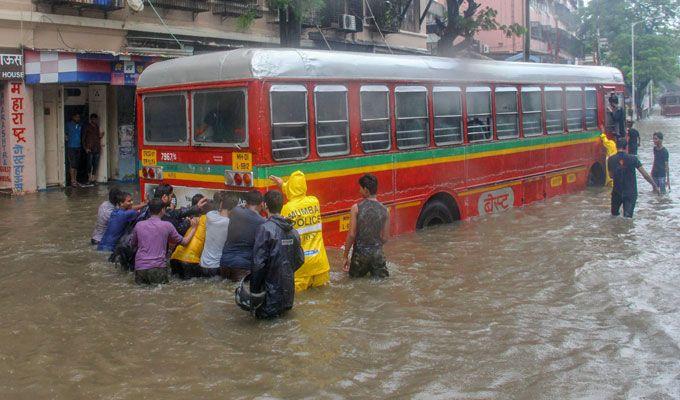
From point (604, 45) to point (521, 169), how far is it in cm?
5301

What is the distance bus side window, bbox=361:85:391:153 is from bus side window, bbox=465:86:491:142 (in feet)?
7.68

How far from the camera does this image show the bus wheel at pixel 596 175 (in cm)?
1773

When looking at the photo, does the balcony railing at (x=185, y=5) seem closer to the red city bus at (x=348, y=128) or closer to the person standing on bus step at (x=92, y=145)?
the person standing on bus step at (x=92, y=145)

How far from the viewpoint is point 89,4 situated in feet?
57.5

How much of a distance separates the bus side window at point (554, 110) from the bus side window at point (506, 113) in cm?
142

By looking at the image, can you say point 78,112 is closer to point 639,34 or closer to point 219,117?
point 219,117

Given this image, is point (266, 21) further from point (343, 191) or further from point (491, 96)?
point (343, 191)

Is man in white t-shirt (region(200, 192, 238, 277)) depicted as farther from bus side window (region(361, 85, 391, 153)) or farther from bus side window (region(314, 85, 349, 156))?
bus side window (region(361, 85, 391, 153))

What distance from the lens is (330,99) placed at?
10078 mm

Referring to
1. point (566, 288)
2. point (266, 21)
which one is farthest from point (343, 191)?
point (266, 21)

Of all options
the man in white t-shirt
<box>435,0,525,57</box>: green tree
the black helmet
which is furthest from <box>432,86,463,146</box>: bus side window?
<box>435,0,525,57</box>: green tree

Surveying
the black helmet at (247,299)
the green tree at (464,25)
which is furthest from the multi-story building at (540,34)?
the black helmet at (247,299)

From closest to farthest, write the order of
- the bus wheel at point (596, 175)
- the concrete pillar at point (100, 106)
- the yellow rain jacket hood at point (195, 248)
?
the yellow rain jacket hood at point (195, 248) < the bus wheel at point (596, 175) < the concrete pillar at point (100, 106)

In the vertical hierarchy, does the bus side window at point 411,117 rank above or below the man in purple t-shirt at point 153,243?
above
